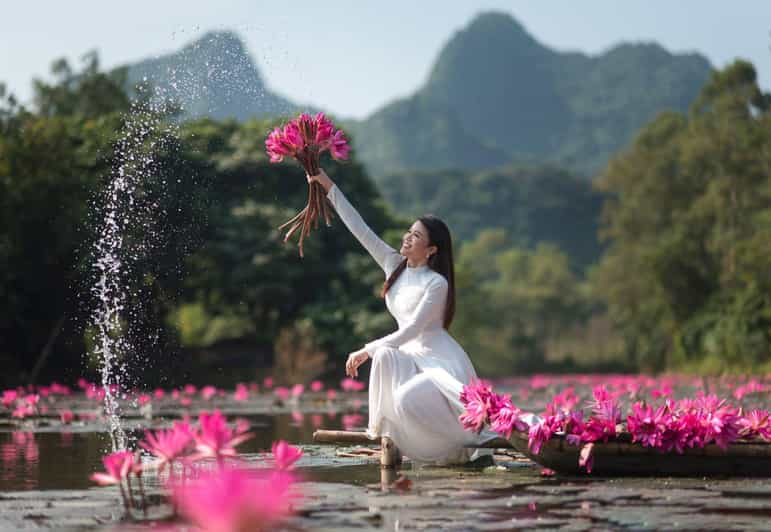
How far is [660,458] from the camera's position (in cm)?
741

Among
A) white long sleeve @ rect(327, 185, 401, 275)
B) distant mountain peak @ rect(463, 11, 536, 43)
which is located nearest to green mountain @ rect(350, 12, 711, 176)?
distant mountain peak @ rect(463, 11, 536, 43)

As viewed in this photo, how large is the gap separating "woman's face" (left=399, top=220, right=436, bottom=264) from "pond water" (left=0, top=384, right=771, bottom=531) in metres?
1.35

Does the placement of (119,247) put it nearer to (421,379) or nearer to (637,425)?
(421,379)

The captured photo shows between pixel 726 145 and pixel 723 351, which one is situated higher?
pixel 726 145

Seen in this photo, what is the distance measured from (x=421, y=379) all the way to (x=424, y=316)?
0.44 meters

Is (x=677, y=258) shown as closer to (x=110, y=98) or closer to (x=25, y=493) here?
(x=110, y=98)

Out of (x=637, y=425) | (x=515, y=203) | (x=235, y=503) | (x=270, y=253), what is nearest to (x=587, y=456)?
(x=637, y=425)

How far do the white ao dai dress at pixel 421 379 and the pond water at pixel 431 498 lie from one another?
0.18m

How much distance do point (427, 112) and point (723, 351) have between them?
125294 mm

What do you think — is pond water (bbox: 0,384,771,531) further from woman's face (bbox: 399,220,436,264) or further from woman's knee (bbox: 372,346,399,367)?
woman's face (bbox: 399,220,436,264)

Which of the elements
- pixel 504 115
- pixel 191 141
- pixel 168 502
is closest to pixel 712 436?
pixel 168 502

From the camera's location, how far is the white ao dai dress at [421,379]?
806cm

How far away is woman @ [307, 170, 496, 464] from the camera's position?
26.5 feet

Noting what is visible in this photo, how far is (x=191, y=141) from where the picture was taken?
30844 mm
